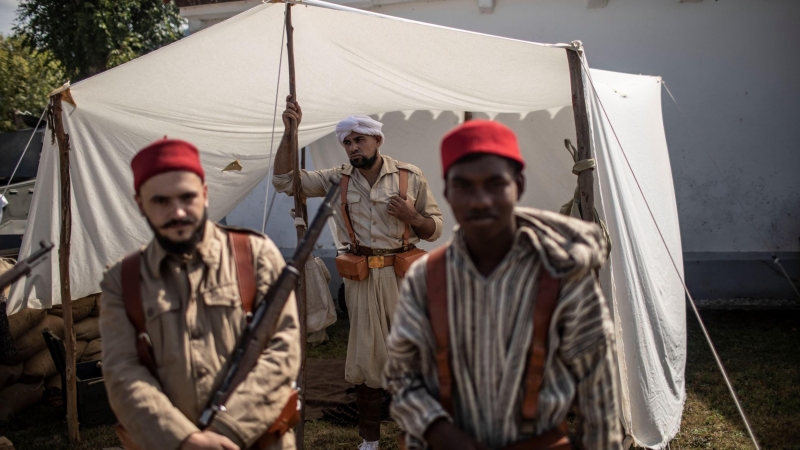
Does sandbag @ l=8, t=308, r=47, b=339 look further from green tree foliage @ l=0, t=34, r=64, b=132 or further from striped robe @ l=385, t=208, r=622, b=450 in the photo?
green tree foliage @ l=0, t=34, r=64, b=132

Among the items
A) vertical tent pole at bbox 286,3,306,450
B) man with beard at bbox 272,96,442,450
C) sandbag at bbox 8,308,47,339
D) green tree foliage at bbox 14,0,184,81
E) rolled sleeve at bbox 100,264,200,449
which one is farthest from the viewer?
green tree foliage at bbox 14,0,184,81

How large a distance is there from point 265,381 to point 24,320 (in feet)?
12.6

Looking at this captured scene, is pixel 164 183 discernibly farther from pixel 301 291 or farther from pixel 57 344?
pixel 57 344

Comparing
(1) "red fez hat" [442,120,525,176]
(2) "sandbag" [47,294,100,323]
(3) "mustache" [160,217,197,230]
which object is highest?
(1) "red fez hat" [442,120,525,176]

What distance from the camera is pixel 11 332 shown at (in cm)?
482

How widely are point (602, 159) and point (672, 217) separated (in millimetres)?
1183

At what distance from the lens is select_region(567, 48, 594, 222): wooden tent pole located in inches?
145

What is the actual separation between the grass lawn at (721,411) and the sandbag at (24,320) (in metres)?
0.60

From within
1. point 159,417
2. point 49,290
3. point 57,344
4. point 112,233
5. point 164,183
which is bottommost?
point 57,344

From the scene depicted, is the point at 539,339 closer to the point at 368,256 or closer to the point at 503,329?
the point at 503,329

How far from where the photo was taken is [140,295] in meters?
1.99

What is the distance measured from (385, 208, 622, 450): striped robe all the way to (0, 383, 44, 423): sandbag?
4022 millimetres

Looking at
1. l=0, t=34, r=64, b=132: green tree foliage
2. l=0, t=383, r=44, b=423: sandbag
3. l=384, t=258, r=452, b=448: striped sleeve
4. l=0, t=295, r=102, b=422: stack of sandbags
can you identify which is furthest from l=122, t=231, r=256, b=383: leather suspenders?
l=0, t=34, r=64, b=132: green tree foliage

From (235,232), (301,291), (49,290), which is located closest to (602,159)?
(301,291)
